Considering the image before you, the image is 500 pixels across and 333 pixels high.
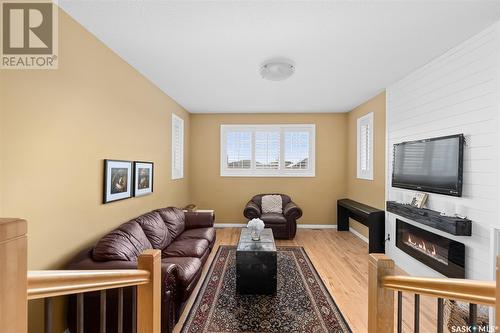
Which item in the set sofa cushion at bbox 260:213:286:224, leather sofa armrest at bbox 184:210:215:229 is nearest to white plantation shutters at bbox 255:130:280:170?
sofa cushion at bbox 260:213:286:224

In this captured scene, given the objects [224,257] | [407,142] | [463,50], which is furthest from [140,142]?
[463,50]

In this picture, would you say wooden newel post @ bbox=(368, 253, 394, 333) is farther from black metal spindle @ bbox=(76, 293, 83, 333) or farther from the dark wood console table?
the dark wood console table

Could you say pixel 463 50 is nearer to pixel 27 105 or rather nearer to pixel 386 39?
pixel 386 39

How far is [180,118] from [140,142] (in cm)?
205

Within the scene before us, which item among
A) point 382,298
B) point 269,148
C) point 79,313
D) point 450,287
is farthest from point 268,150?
point 79,313

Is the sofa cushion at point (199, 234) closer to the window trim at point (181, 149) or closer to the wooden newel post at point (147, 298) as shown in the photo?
the window trim at point (181, 149)

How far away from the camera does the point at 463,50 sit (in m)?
2.72

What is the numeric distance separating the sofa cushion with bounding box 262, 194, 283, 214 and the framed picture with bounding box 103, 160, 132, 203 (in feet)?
11.0

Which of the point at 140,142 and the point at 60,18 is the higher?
the point at 60,18

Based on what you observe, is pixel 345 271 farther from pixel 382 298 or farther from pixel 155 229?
pixel 155 229

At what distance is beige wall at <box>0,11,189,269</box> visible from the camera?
5.89 ft

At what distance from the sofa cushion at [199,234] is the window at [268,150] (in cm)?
230

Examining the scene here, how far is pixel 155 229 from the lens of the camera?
3.37m

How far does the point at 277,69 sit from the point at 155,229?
8.84 feet
